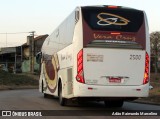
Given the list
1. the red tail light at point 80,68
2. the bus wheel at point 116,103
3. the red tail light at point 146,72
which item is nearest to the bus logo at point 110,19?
the red tail light at point 80,68

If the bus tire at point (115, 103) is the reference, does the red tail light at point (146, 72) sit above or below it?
above

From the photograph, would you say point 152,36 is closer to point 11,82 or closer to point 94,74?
point 11,82

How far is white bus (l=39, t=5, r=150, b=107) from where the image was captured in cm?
1504

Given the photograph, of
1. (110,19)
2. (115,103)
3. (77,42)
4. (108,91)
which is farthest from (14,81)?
(108,91)

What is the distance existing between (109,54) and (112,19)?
131 cm

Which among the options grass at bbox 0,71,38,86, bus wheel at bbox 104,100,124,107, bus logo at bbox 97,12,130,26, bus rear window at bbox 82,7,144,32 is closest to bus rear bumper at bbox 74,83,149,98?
bus rear window at bbox 82,7,144,32

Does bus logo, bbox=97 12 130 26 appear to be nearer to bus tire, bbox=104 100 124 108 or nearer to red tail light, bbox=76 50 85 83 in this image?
red tail light, bbox=76 50 85 83

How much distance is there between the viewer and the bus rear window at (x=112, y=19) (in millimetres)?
15258

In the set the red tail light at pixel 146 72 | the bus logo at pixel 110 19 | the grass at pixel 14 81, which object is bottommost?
the grass at pixel 14 81

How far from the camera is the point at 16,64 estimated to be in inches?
3782

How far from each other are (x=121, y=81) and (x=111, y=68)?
1.95 feet

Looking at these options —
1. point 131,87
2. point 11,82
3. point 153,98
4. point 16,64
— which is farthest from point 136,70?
point 16,64

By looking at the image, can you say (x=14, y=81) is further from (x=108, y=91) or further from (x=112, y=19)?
(x=108, y=91)

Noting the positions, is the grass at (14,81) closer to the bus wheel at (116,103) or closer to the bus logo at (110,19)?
the bus wheel at (116,103)
